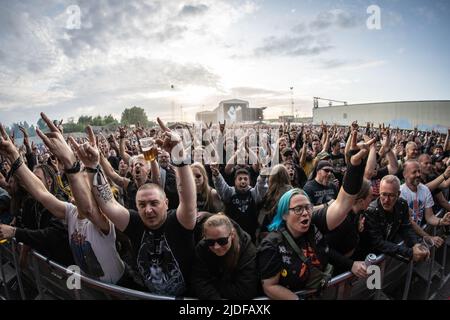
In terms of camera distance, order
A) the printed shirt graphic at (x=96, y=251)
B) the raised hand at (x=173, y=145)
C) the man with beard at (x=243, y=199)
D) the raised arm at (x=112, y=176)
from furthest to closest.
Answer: the raised arm at (x=112, y=176), the man with beard at (x=243, y=199), the printed shirt graphic at (x=96, y=251), the raised hand at (x=173, y=145)

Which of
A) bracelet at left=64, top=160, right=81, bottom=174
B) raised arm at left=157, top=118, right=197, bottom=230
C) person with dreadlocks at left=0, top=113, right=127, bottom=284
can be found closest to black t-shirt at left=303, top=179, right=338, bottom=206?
raised arm at left=157, top=118, right=197, bottom=230

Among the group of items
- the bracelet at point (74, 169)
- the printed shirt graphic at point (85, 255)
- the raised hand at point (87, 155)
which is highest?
the raised hand at point (87, 155)

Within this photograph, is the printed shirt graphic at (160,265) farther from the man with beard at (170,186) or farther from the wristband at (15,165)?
the man with beard at (170,186)

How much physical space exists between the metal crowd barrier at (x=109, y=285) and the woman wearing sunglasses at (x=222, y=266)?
14cm

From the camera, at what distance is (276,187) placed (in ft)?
11.5

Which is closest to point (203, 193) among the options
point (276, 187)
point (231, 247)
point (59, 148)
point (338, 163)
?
point (276, 187)

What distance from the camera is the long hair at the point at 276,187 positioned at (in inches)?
135

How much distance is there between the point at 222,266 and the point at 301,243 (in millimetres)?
635

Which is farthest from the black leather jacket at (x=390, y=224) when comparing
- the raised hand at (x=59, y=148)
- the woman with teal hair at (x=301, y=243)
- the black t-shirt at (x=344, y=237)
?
the raised hand at (x=59, y=148)

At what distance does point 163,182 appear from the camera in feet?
12.4

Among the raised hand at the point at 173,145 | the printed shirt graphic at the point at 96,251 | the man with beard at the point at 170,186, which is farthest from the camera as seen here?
the man with beard at the point at 170,186

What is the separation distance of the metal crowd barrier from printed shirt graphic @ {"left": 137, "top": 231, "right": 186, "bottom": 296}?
0.21 m
